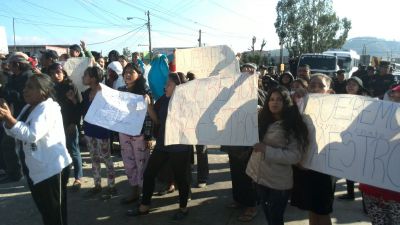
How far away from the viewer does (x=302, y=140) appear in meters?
3.16

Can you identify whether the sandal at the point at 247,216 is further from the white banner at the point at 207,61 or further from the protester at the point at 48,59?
the protester at the point at 48,59

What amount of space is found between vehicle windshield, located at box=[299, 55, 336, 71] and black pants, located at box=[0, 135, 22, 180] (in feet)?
60.2

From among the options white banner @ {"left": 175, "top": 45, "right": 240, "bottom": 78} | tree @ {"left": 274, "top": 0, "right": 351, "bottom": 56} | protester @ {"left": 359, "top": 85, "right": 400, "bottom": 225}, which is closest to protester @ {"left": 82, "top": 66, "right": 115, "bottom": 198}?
white banner @ {"left": 175, "top": 45, "right": 240, "bottom": 78}

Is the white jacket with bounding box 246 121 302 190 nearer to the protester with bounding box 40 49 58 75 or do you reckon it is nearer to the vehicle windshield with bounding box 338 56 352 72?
the protester with bounding box 40 49 58 75

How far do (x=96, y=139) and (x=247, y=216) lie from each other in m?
2.30

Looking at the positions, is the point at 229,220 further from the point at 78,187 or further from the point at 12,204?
the point at 12,204

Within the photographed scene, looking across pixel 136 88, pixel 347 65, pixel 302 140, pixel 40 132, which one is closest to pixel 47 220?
pixel 40 132

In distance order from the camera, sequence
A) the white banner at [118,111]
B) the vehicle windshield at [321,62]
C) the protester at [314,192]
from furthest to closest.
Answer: the vehicle windshield at [321,62] < the white banner at [118,111] < the protester at [314,192]

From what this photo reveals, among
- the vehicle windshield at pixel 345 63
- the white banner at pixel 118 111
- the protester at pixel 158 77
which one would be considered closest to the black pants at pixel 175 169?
the white banner at pixel 118 111

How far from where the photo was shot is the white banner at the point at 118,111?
171 inches

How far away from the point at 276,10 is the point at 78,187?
5277 centimetres

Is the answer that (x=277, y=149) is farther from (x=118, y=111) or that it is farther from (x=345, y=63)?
(x=345, y=63)

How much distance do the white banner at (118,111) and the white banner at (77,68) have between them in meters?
1.98

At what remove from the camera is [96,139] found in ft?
17.2
